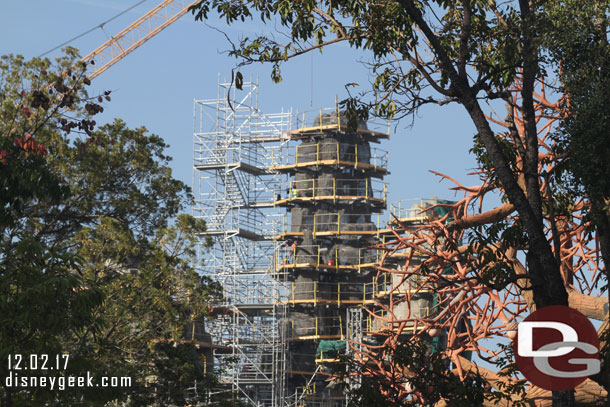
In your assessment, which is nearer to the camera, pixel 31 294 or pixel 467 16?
pixel 31 294

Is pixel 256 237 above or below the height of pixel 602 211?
above

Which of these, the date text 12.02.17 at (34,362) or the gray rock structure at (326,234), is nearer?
the date text 12.02.17 at (34,362)

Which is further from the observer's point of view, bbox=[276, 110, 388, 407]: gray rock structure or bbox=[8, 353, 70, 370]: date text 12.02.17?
bbox=[276, 110, 388, 407]: gray rock structure

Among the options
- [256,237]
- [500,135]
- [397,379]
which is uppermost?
[256,237]

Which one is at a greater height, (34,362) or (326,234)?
(326,234)

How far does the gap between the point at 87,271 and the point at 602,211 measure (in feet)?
62.2

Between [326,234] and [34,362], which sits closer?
[34,362]

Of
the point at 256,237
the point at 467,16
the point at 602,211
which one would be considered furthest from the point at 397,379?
the point at 256,237

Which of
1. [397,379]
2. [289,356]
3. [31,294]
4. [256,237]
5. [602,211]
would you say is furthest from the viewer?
[256,237]

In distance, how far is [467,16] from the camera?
16.0 m

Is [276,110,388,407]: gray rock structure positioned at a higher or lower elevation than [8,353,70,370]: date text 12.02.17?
higher

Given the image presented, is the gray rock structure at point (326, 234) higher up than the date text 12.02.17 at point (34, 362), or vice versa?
Answer: the gray rock structure at point (326, 234)

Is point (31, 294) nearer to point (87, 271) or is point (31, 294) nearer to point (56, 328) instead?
point (56, 328)

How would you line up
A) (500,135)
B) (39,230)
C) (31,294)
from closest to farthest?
(31,294)
(500,135)
(39,230)
